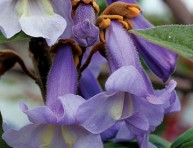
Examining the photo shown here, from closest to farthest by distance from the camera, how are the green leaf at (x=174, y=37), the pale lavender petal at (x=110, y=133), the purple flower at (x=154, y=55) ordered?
1. the green leaf at (x=174, y=37)
2. the purple flower at (x=154, y=55)
3. the pale lavender petal at (x=110, y=133)

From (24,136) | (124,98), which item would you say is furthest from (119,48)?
(24,136)

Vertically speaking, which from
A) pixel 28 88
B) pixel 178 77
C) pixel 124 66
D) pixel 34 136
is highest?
pixel 124 66

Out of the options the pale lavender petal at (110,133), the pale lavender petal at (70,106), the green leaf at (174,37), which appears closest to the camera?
the green leaf at (174,37)

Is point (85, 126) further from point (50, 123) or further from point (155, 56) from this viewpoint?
point (155, 56)

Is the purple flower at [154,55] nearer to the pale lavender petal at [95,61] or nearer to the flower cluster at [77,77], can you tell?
the flower cluster at [77,77]

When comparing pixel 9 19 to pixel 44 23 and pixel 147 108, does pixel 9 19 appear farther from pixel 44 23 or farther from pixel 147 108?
pixel 147 108

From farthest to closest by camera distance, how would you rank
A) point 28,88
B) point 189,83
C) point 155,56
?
point 28,88
point 189,83
point 155,56

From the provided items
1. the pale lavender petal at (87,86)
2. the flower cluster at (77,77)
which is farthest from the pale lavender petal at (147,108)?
the pale lavender petal at (87,86)

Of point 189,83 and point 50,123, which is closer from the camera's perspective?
point 50,123

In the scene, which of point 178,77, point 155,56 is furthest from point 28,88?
point 155,56
